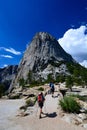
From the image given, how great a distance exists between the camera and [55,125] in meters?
12.9

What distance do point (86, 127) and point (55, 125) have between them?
1.91m

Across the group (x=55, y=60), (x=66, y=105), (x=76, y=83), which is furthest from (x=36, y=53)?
(x=66, y=105)

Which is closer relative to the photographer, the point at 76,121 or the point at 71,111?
the point at 76,121

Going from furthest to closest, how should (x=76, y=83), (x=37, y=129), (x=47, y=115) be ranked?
(x=76, y=83)
(x=47, y=115)
(x=37, y=129)

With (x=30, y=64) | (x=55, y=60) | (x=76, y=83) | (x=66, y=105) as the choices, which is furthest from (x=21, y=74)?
(x=66, y=105)

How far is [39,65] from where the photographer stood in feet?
587

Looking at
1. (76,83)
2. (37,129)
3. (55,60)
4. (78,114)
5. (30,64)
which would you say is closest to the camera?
(37,129)

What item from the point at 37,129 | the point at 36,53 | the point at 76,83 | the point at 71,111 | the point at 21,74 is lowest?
the point at 37,129

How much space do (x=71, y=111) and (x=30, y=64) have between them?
174009 millimetres

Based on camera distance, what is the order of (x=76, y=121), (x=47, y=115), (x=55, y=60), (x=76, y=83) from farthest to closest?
(x=55, y=60) → (x=76, y=83) → (x=47, y=115) → (x=76, y=121)

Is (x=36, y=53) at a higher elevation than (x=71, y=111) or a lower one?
higher

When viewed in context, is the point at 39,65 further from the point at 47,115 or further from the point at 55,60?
the point at 47,115

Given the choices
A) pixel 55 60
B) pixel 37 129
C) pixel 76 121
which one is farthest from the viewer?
pixel 55 60

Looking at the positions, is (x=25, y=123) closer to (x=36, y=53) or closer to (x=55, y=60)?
(x=55, y=60)
